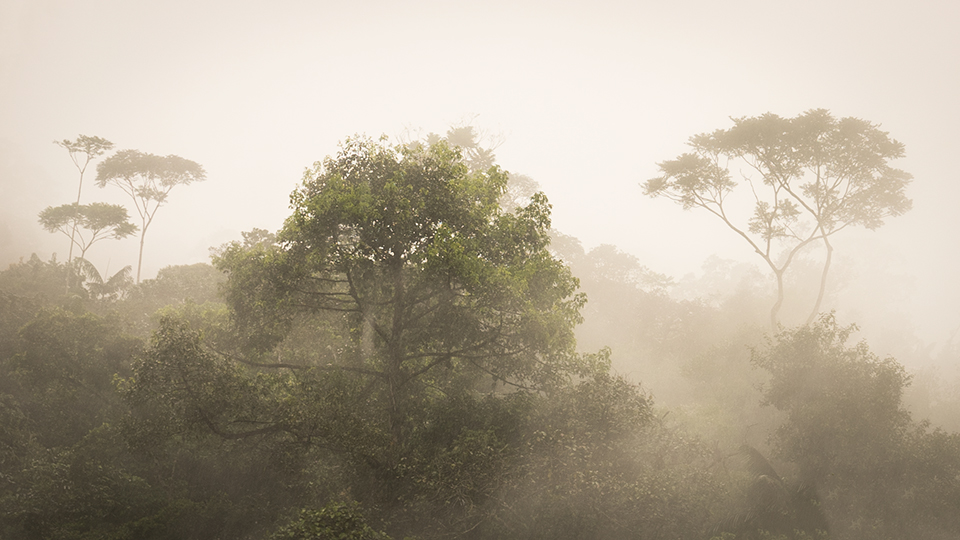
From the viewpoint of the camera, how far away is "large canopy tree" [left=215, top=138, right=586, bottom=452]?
44.4ft

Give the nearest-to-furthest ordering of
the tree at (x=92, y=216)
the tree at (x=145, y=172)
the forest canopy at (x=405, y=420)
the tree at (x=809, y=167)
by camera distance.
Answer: the forest canopy at (x=405, y=420) < the tree at (x=809, y=167) < the tree at (x=92, y=216) < the tree at (x=145, y=172)

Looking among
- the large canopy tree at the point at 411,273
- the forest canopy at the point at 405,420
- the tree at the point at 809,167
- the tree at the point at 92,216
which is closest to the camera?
the forest canopy at the point at 405,420

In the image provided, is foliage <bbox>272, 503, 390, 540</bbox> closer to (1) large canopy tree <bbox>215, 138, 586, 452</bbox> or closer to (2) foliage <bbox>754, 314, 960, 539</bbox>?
(1) large canopy tree <bbox>215, 138, 586, 452</bbox>

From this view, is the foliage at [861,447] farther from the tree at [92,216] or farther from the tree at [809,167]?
the tree at [92,216]

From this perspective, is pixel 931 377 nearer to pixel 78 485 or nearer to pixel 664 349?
pixel 664 349

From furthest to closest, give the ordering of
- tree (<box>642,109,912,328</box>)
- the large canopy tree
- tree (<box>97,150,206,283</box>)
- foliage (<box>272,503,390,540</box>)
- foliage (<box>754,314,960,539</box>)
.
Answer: tree (<box>97,150,206,283</box>), tree (<box>642,109,912,328</box>), foliage (<box>754,314,960,539</box>), the large canopy tree, foliage (<box>272,503,390,540</box>)

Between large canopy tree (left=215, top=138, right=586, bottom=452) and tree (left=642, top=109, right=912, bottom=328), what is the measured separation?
76.5ft

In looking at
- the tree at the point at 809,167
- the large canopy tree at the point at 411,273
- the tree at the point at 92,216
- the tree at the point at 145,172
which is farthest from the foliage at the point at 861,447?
the tree at the point at 145,172

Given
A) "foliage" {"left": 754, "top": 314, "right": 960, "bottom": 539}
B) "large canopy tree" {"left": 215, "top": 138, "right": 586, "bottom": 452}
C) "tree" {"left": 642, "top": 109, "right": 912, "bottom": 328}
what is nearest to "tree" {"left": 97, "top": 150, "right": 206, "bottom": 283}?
"large canopy tree" {"left": 215, "top": 138, "right": 586, "bottom": 452}

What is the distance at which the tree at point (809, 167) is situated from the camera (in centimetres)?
3169

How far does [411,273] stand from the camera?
50.4 ft

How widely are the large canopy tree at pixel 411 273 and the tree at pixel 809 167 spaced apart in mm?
23316

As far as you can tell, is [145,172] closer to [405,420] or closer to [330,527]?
[405,420]

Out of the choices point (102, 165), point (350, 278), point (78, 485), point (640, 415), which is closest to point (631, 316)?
point (640, 415)
